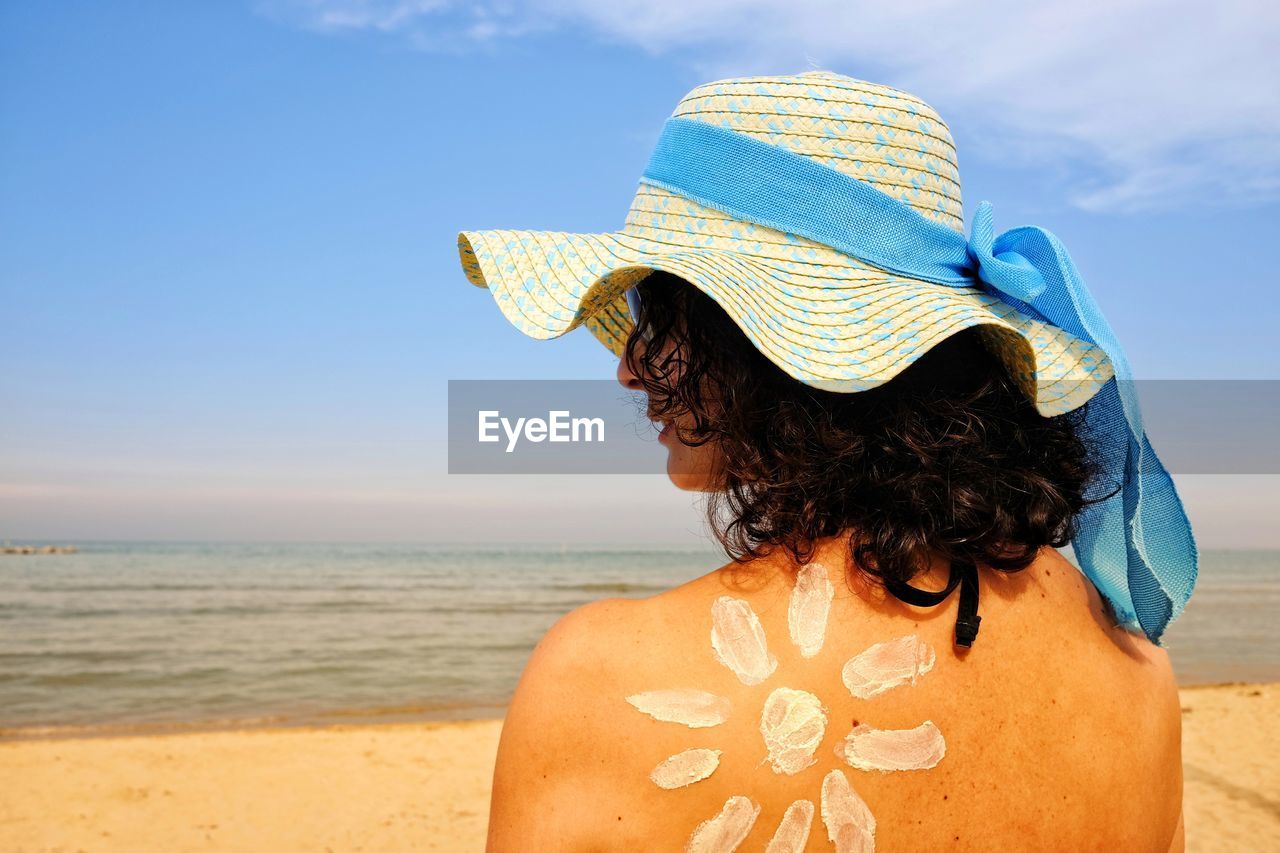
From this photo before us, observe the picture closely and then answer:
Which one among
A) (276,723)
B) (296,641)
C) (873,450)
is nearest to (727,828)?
(873,450)

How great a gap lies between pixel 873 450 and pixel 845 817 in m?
0.46

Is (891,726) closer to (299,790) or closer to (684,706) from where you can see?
(684,706)

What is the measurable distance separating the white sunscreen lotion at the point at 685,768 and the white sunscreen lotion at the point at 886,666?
191 mm

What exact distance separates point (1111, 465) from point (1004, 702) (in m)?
0.50

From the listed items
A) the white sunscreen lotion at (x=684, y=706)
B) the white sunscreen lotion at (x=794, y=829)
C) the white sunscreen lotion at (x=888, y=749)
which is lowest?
the white sunscreen lotion at (x=794, y=829)

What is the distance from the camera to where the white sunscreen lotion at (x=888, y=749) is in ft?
3.75

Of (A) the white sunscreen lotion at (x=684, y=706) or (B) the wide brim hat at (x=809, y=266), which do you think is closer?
(A) the white sunscreen lotion at (x=684, y=706)

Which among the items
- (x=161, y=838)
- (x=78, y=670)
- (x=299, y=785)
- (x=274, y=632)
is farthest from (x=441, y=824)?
(x=274, y=632)

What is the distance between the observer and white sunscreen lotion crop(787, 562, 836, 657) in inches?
45.3

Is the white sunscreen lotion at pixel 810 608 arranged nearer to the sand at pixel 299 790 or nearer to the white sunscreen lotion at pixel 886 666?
the white sunscreen lotion at pixel 886 666

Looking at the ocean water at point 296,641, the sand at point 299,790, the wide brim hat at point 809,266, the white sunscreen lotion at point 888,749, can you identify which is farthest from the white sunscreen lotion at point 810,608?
the ocean water at point 296,641

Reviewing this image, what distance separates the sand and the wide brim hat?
4.86 m

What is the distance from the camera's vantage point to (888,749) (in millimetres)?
1146

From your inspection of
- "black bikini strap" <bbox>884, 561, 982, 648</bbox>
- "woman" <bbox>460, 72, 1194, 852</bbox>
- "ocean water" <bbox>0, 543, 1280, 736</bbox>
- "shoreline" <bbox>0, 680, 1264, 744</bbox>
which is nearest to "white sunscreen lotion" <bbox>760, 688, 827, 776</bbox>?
"woman" <bbox>460, 72, 1194, 852</bbox>
